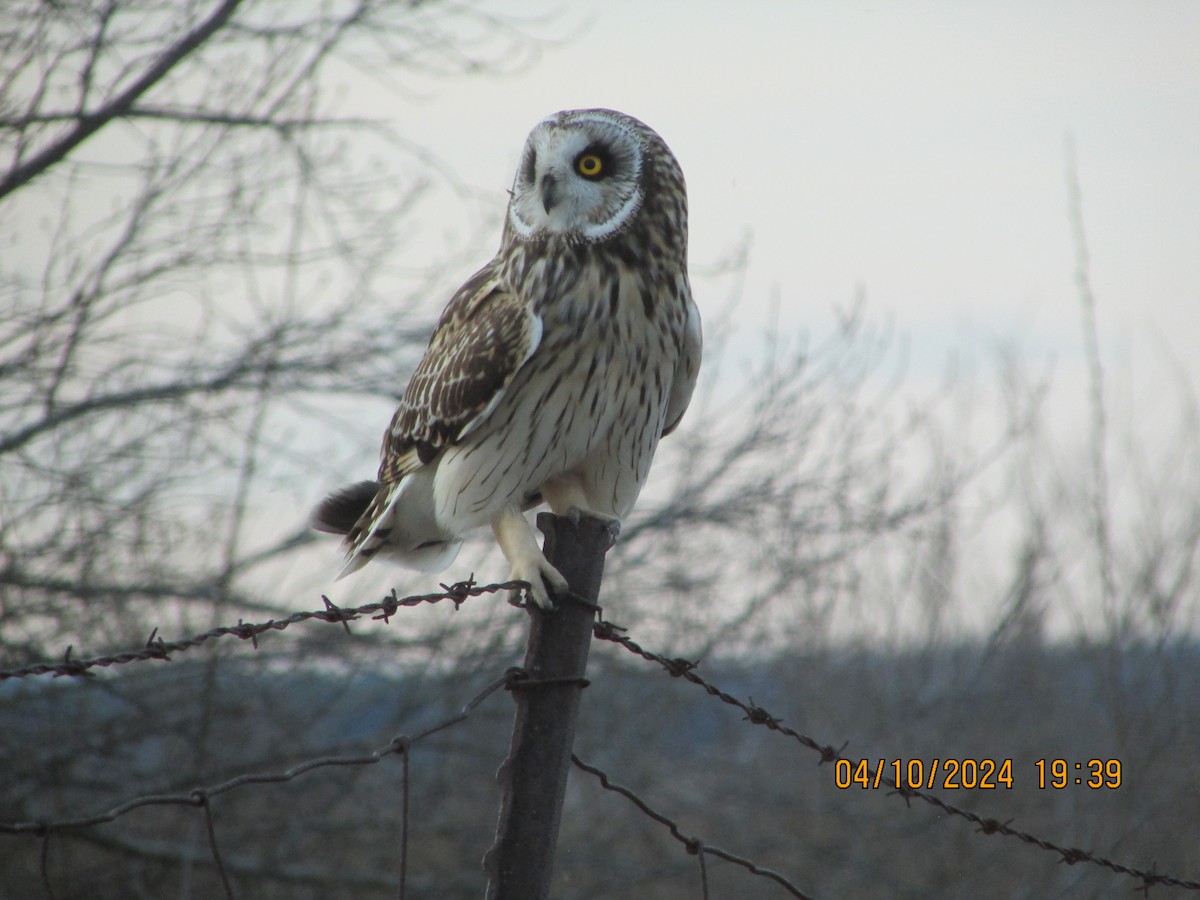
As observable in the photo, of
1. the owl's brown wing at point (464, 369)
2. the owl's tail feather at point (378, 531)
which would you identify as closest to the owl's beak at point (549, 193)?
the owl's brown wing at point (464, 369)

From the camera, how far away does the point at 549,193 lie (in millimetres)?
3213

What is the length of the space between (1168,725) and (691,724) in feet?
14.4

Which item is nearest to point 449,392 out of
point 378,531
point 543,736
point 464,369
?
point 464,369

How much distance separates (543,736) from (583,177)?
177cm

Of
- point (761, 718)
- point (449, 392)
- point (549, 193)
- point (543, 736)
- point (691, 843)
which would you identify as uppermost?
point (549, 193)

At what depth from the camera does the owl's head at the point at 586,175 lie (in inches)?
127

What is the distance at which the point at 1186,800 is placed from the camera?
10656mm

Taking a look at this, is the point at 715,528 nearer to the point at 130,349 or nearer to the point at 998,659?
the point at 130,349

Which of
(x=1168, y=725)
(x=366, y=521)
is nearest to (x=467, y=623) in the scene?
(x=366, y=521)

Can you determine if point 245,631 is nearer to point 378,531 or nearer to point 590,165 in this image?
point 378,531

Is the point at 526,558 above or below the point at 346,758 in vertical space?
above

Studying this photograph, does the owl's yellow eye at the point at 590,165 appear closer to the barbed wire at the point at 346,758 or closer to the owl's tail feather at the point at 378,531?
the owl's tail feather at the point at 378,531

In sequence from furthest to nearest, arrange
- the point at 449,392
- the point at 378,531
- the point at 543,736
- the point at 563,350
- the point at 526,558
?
the point at 378,531 < the point at 449,392 < the point at 563,350 < the point at 526,558 < the point at 543,736

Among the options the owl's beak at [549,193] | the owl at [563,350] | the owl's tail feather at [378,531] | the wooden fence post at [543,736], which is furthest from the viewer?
the owl's tail feather at [378,531]
